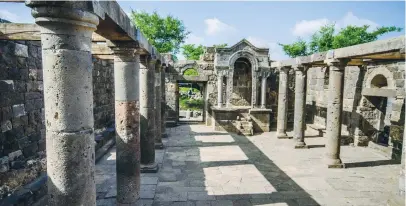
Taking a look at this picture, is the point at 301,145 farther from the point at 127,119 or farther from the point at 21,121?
the point at 21,121

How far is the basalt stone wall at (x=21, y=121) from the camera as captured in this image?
15.1 ft

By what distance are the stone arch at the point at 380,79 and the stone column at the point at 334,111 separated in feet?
9.64

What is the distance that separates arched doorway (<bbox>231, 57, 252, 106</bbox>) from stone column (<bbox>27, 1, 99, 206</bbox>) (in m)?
11.9

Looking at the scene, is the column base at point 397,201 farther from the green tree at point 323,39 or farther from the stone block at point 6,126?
the green tree at point 323,39

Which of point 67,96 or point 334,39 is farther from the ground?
point 334,39

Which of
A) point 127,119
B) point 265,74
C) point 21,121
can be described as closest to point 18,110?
point 21,121

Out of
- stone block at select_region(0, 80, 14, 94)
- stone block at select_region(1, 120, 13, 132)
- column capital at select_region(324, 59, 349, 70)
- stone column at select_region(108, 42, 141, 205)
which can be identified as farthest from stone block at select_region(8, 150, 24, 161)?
column capital at select_region(324, 59, 349, 70)

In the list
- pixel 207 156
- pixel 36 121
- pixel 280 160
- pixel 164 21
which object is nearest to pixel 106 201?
pixel 36 121

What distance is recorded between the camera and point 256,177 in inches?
273

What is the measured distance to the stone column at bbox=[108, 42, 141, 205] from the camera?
4422 mm

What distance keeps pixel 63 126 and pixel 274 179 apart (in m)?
5.65

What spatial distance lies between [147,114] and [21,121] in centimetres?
270

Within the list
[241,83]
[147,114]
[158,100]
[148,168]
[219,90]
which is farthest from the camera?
[241,83]

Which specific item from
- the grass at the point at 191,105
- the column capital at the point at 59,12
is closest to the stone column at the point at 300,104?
the column capital at the point at 59,12
